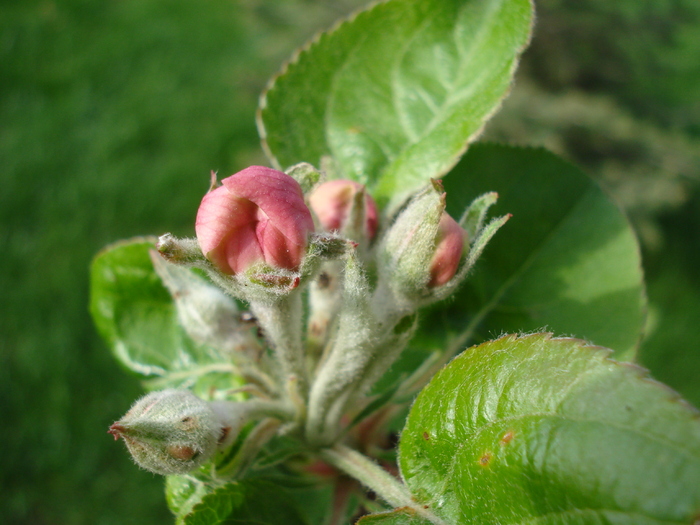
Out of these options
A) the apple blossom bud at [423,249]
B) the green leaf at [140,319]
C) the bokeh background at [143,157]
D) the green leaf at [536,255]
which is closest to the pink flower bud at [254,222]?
the apple blossom bud at [423,249]

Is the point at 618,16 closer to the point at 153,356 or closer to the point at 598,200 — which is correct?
the point at 598,200

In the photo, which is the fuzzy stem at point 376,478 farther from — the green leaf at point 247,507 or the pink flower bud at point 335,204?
the pink flower bud at point 335,204

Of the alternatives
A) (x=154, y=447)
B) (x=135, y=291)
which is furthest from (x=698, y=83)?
(x=154, y=447)

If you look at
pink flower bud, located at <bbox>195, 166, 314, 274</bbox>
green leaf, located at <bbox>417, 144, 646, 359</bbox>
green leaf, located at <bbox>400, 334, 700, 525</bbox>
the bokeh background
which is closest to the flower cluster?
pink flower bud, located at <bbox>195, 166, 314, 274</bbox>

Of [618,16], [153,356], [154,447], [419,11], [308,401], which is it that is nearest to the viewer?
[154,447]

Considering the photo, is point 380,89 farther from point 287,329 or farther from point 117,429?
point 117,429

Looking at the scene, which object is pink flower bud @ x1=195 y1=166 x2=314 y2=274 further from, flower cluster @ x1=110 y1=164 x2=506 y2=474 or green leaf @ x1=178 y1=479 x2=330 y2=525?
green leaf @ x1=178 y1=479 x2=330 y2=525
